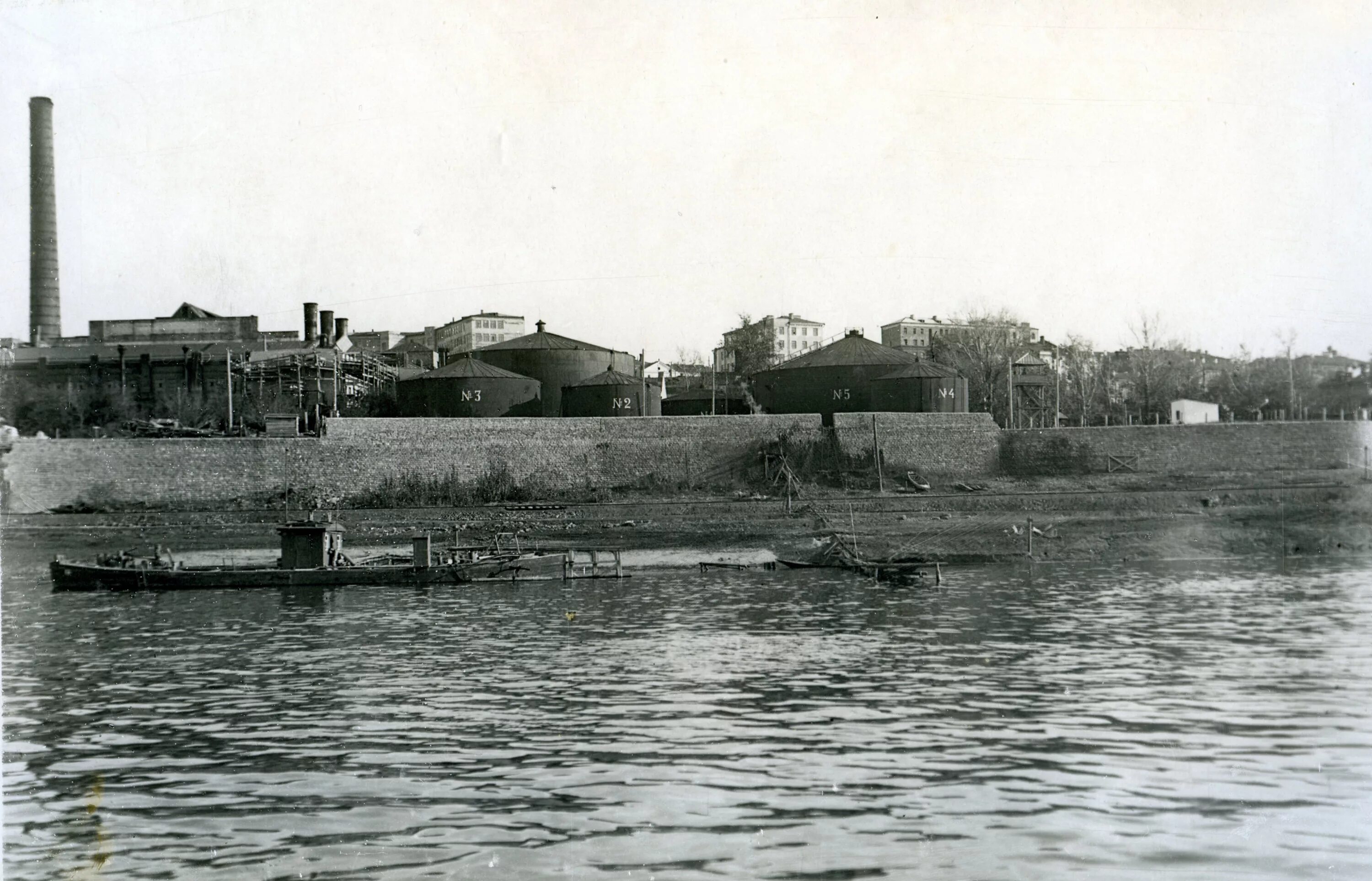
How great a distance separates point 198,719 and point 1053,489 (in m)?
40.9

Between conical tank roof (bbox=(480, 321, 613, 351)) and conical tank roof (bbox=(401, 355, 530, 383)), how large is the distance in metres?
3.73

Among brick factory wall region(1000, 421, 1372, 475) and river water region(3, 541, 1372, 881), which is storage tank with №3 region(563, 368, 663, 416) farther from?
river water region(3, 541, 1372, 881)

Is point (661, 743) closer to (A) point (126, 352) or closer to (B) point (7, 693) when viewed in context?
(B) point (7, 693)

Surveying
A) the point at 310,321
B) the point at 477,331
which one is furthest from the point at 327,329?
the point at 477,331

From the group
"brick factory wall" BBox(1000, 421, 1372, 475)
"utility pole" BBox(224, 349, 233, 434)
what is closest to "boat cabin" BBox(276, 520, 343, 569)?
"utility pole" BBox(224, 349, 233, 434)

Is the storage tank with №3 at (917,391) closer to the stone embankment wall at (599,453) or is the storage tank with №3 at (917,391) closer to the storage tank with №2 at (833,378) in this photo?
the storage tank with №2 at (833,378)

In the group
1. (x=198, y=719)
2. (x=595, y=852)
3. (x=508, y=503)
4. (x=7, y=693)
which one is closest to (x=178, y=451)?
(x=508, y=503)

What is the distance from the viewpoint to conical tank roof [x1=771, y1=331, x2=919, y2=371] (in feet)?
199

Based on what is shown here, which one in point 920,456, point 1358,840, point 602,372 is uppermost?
point 602,372

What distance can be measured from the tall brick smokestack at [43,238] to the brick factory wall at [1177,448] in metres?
42.1

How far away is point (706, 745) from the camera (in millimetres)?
14820

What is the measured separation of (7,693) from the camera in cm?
1897

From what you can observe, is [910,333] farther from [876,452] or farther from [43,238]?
[43,238]

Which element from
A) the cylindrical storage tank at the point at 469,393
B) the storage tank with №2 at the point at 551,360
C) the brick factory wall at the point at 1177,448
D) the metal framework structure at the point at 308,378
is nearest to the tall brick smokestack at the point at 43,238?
the metal framework structure at the point at 308,378
